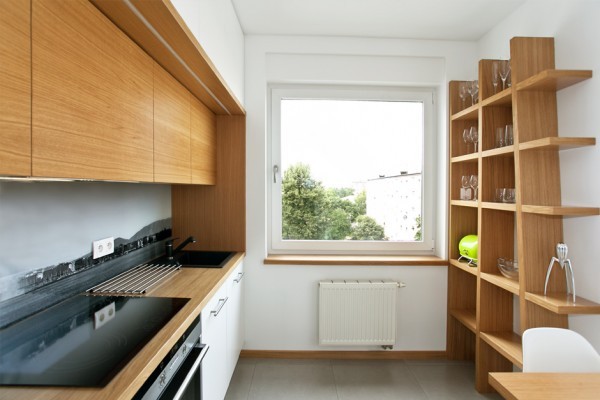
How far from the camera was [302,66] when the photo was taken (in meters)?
2.85

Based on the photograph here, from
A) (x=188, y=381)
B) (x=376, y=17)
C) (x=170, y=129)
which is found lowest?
(x=188, y=381)

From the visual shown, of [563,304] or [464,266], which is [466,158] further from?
[563,304]

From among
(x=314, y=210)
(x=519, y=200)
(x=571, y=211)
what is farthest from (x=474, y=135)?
(x=314, y=210)

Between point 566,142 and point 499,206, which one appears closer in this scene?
point 566,142

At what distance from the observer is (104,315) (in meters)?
1.32

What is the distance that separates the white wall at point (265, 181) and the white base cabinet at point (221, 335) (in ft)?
1.00

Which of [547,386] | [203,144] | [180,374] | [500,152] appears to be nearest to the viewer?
[547,386]

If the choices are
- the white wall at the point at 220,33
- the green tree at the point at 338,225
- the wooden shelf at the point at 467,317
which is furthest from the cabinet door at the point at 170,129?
the wooden shelf at the point at 467,317

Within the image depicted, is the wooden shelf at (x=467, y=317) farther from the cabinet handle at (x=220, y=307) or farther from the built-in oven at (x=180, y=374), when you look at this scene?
the built-in oven at (x=180, y=374)

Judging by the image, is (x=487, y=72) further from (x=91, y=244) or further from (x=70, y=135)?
(x=91, y=244)

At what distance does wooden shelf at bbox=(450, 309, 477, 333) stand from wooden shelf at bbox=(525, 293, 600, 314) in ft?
2.36

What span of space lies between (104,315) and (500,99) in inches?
97.3

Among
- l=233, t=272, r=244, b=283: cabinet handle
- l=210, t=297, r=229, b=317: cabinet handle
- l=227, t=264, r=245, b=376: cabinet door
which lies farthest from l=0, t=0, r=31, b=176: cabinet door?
l=233, t=272, r=244, b=283: cabinet handle

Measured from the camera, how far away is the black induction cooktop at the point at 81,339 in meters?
0.88
